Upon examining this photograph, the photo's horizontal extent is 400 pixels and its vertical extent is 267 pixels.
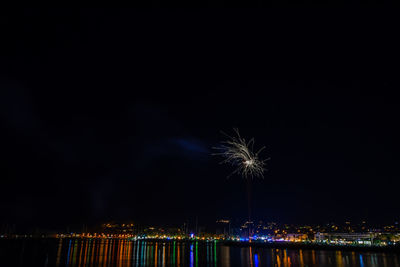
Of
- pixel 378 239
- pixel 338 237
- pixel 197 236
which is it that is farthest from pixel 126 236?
pixel 378 239

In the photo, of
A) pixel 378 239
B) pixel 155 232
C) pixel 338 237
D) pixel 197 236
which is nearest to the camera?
pixel 378 239

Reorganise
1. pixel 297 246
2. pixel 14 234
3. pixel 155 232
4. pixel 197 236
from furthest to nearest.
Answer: pixel 155 232
pixel 14 234
pixel 197 236
pixel 297 246

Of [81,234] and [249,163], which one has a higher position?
[249,163]

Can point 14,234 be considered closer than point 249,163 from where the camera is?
No

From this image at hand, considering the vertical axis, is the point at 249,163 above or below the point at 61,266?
above

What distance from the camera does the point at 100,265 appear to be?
26672mm

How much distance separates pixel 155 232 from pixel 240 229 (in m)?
60.7

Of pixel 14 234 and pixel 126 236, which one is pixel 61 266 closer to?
pixel 126 236

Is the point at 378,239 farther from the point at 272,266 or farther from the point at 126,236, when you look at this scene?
the point at 126,236

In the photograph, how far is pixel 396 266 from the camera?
98.5ft

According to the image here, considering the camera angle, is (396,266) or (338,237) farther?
(338,237)

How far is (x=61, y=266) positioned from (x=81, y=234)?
600 ft

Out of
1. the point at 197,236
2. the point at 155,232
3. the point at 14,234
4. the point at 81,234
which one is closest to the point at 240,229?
the point at 197,236

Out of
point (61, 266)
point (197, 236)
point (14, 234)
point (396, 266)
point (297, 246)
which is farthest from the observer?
point (14, 234)
